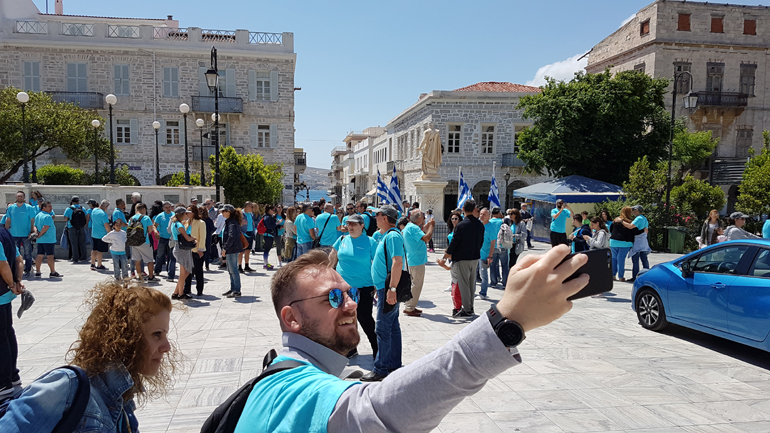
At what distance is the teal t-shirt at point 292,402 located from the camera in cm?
118

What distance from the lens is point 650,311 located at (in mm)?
7531

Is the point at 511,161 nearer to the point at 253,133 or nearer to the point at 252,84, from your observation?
the point at 253,133

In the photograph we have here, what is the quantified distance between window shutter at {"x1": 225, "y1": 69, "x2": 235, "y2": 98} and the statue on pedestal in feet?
57.5

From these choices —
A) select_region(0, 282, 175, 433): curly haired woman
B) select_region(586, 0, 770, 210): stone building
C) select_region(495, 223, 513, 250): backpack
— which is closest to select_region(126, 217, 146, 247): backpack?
select_region(495, 223, 513, 250): backpack

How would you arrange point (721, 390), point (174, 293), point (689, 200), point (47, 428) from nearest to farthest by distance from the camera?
1. point (47, 428)
2. point (721, 390)
3. point (174, 293)
4. point (689, 200)

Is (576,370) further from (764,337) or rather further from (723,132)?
(723,132)

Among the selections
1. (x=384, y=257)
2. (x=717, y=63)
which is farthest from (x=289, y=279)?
(x=717, y=63)

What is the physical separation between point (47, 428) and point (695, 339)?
26.1 feet

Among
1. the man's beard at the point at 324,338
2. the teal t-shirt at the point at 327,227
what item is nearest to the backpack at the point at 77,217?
the teal t-shirt at the point at 327,227

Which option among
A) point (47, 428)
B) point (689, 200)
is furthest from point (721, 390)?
point (689, 200)

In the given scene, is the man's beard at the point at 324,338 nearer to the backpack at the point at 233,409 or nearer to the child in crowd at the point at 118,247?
the backpack at the point at 233,409

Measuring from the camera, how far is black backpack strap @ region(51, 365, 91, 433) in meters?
1.63

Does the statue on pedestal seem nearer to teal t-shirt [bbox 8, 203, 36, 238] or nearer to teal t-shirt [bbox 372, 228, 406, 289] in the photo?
teal t-shirt [bbox 8, 203, 36, 238]

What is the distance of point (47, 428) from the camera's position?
160 cm
